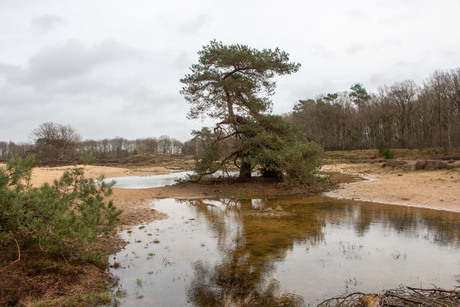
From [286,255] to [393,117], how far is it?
175 feet

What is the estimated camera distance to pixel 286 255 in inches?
301

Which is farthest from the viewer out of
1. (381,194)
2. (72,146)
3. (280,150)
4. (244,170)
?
(72,146)

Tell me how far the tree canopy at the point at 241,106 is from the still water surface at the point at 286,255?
21.2ft

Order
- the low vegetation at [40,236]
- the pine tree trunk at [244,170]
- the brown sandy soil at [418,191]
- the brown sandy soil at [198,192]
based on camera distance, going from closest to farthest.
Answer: the low vegetation at [40,236]
the brown sandy soil at [418,191]
the brown sandy soil at [198,192]
the pine tree trunk at [244,170]

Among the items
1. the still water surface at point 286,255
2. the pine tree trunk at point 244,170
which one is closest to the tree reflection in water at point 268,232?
the still water surface at point 286,255

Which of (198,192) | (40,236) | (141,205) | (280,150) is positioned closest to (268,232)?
(40,236)

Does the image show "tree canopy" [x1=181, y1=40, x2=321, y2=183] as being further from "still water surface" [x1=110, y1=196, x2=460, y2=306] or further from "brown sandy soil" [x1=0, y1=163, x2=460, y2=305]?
"still water surface" [x1=110, y1=196, x2=460, y2=306]

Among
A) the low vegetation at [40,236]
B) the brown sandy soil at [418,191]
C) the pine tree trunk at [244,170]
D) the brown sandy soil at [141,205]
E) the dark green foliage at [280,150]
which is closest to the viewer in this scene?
the low vegetation at [40,236]

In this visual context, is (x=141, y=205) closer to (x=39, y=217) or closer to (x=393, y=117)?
(x=39, y=217)

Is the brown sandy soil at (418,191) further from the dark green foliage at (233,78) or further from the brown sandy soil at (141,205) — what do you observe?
the dark green foliage at (233,78)

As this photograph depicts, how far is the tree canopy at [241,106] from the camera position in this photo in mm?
18484

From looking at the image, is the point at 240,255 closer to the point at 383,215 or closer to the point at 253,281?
the point at 253,281

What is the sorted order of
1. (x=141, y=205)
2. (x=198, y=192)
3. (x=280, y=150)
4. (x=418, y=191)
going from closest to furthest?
(x=141, y=205)
(x=418, y=191)
(x=280, y=150)
(x=198, y=192)

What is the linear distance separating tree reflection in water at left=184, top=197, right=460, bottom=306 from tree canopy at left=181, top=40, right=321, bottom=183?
3536 millimetres
